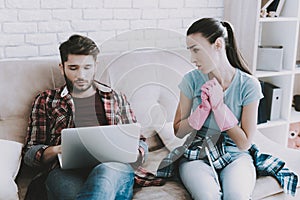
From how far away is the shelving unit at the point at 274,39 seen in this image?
8.08ft

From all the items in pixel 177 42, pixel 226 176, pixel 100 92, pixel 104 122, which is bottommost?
pixel 226 176

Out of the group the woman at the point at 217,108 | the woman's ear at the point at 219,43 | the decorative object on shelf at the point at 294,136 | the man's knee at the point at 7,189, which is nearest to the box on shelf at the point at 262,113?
the decorative object on shelf at the point at 294,136

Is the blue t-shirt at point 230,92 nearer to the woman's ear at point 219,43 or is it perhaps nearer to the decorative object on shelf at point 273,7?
the woman's ear at point 219,43

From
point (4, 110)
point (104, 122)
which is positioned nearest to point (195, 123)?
point (104, 122)

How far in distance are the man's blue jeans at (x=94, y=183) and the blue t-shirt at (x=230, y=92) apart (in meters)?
0.37

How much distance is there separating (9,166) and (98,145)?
0.33m

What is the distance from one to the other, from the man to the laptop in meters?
0.03

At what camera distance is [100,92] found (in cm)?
176

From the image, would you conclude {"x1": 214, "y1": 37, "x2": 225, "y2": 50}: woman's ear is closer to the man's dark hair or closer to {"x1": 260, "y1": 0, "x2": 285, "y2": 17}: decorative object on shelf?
the man's dark hair

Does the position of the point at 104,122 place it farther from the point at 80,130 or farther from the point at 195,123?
the point at 195,123

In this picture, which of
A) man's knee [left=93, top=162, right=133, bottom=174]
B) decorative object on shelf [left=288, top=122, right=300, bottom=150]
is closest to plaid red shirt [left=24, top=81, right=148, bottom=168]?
man's knee [left=93, top=162, right=133, bottom=174]

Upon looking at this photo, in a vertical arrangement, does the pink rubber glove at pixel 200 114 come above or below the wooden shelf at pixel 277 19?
below

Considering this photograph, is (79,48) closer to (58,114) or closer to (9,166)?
(58,114)

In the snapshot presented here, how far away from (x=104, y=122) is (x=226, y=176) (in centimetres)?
52
